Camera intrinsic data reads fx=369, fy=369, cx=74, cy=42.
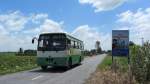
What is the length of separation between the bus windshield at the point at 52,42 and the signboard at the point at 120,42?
305 inches

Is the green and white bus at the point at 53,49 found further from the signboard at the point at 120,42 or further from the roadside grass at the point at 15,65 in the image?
the signboard at the point at 120,42

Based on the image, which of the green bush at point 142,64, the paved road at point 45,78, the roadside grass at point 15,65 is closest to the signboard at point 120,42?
the paved road at point 45,78

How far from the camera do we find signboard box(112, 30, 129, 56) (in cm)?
2341

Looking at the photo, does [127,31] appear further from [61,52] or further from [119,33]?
[61,52]

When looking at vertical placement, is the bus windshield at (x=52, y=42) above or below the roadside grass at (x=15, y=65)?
above

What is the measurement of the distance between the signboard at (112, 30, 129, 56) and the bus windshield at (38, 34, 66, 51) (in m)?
7.75

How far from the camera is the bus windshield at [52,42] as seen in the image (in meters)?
30.7

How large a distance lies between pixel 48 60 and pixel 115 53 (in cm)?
849

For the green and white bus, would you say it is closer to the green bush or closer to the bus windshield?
the bus windshield

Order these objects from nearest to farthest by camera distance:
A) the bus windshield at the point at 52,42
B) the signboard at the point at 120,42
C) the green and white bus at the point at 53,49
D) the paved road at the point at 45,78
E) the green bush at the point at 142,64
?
1. the green bush at the point at 142,64
2. the paved road at the point at 45,78
3. the signboard at the point at 120,42
4. the green and white bus at the point at 53,49
5. the bus windshield at the point at 52,42

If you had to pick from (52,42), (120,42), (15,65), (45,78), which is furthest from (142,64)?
(15,65)

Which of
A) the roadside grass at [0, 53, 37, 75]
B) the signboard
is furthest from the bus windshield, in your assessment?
the signboard

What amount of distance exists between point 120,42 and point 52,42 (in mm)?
8534

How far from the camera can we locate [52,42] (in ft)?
101
